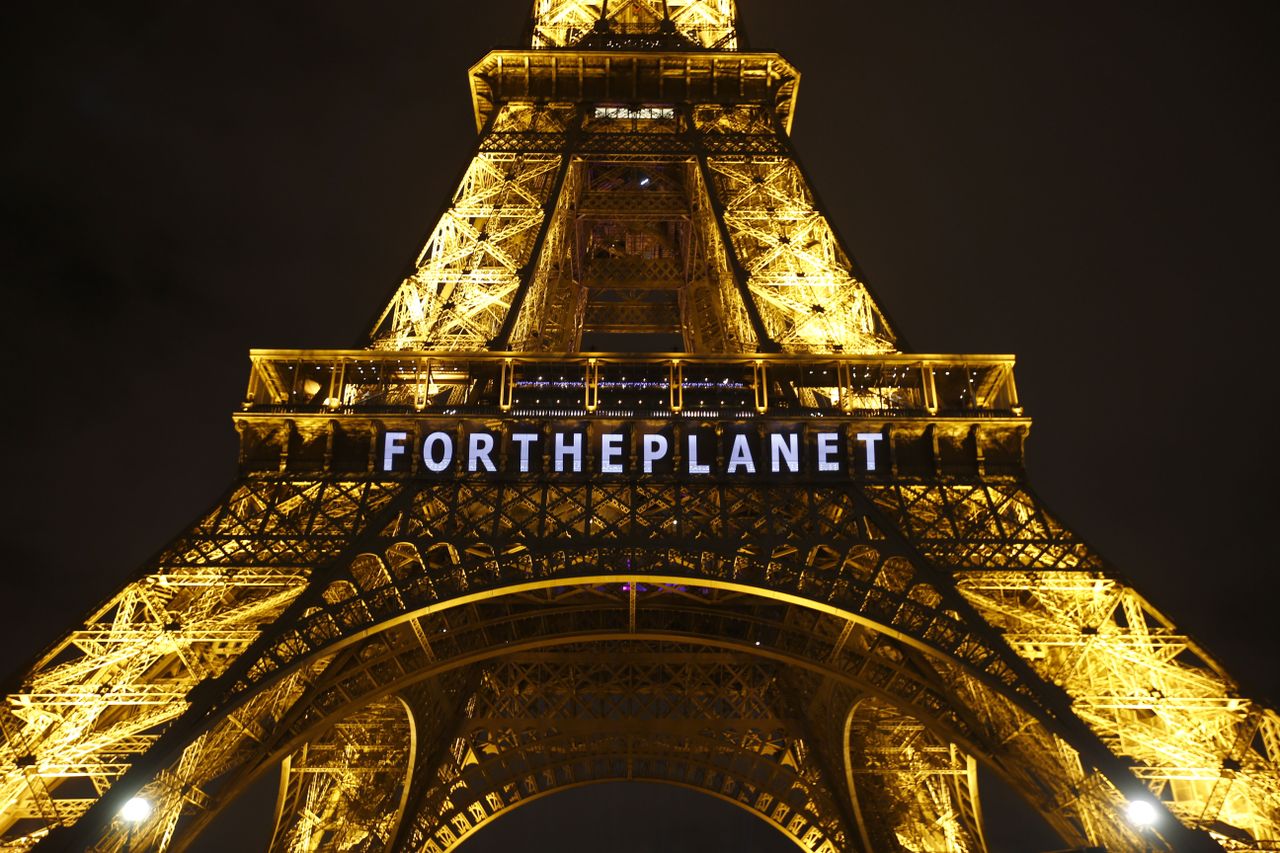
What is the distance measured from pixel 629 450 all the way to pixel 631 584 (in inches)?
92.8

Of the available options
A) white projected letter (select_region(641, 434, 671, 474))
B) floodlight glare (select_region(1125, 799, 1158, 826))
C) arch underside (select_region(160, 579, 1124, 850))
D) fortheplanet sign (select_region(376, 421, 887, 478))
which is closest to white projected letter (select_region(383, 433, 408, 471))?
fortheplanet sign (select_region(376, 421, 887, 478))

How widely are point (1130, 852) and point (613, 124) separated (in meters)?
20.9

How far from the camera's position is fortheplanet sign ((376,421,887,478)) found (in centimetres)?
1727

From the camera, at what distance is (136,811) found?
41.7 feet

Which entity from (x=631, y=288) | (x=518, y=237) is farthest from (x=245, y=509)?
(x=631, y=288)

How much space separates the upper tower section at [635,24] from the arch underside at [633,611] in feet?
51.0

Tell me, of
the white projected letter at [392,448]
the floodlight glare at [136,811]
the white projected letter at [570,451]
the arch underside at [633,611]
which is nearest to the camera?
the floodlight glare at [136,811]

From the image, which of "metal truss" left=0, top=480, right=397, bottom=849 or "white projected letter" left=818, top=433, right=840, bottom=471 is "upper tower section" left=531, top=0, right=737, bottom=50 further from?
"metal truss" left=0, top=480, right=397, bottom=849

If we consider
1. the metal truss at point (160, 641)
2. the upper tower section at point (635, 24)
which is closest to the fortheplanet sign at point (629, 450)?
the metal truss at point (160, 641)

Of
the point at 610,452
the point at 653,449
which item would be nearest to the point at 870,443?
the point at 653,449

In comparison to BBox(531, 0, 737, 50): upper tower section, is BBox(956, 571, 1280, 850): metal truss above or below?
below

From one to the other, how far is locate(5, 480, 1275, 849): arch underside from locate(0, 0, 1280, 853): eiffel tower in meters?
0.06

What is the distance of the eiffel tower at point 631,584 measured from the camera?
1384cm

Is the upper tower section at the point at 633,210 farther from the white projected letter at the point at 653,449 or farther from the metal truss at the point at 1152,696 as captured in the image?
the metal truss at the point at 1152,696
